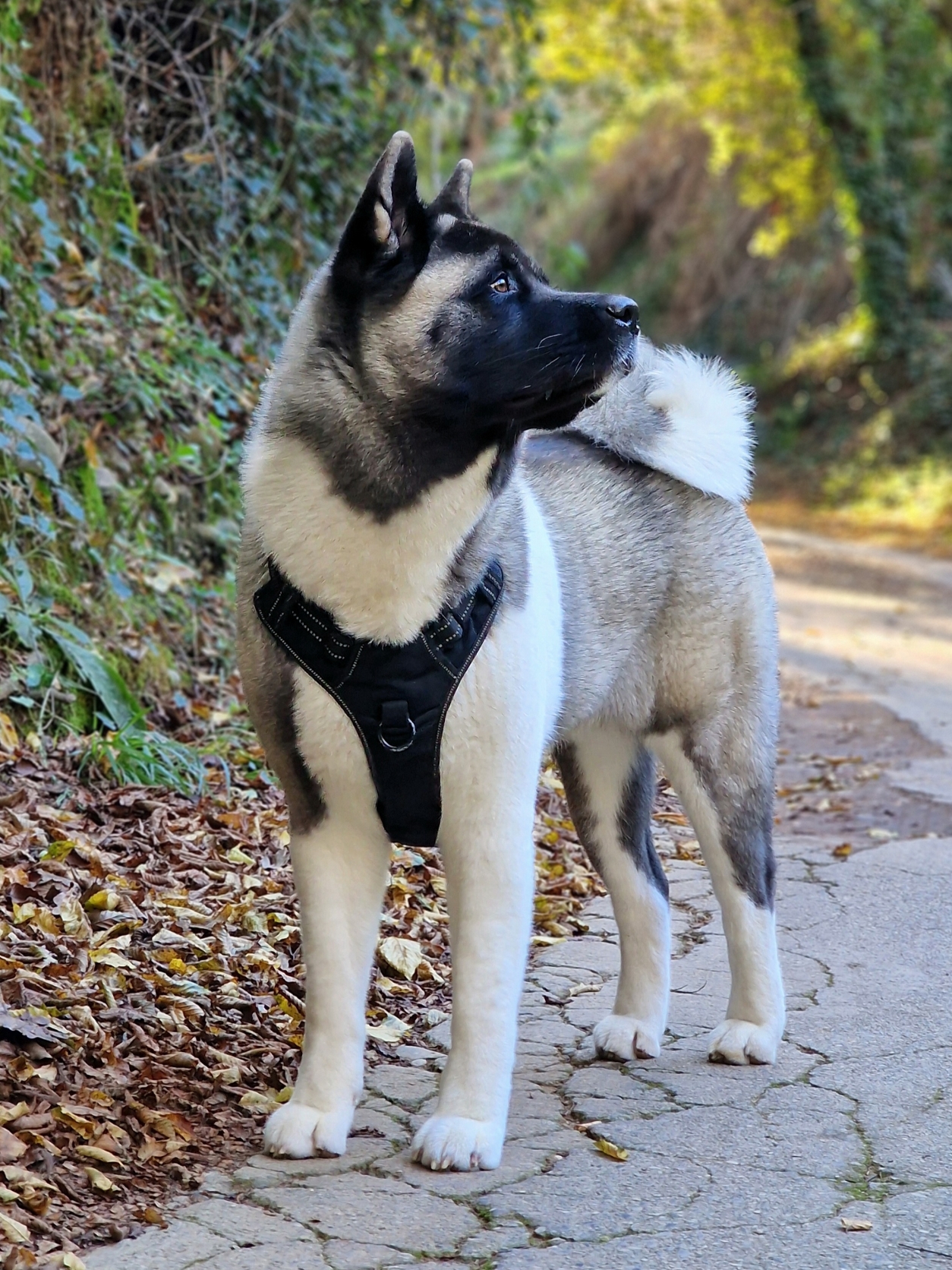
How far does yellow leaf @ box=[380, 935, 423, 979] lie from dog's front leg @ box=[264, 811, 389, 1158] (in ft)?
3.17

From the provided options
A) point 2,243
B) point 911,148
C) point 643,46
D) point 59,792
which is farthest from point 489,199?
Answer: point 59,792

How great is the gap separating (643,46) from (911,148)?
4.09 metres

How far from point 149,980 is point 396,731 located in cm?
108

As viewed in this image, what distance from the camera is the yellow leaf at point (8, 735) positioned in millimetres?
4621

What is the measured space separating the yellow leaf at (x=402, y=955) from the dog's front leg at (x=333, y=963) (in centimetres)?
96

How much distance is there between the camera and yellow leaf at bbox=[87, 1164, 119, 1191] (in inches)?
113

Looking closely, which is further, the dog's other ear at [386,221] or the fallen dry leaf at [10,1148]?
the dog's other ear at [386,221]

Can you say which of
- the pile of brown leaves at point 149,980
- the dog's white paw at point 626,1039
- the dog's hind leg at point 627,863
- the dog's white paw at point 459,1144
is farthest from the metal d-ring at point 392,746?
the dog's white paw at point 626,1039

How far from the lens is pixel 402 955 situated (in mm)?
4273

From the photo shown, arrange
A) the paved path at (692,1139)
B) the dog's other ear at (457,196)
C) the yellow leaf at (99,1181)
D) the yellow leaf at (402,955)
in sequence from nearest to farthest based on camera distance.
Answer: the paved path at (692,1139) → the yellow leaf at (99,1181) → the dog's other ear at (457,196) → the yellow leaf at (402,955)

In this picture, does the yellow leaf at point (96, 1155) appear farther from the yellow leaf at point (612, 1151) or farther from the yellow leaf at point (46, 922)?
the yellow leaf at point (612, 1151)

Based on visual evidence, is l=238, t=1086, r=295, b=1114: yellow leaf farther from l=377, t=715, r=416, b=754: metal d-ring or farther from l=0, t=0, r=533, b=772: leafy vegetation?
l=0, t=0, r=533, b=772: leafy vegetation

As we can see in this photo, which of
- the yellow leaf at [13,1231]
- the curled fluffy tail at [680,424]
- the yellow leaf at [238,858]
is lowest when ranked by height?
the yellow leaf at [13,1231]

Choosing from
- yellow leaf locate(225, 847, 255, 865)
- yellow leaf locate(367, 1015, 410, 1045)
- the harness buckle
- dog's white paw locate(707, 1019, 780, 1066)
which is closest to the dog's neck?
the harness buckle
